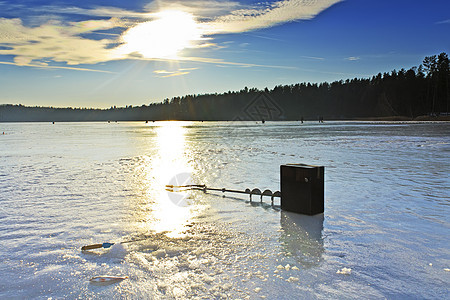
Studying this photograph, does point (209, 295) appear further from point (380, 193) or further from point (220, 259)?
point (380, 193)

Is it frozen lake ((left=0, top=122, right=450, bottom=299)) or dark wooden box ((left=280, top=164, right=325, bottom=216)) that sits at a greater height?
dark wooden box ((left=280, top=164, right=325, bottom=216))

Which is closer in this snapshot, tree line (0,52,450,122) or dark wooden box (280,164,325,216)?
dark wooden box (280,164,325,216)

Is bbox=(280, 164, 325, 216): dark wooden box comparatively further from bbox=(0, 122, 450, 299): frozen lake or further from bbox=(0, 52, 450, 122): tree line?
bbox=(0, 52, 450, 122): tree line

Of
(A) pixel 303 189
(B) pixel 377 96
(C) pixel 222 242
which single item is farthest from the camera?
(B) pixel 377 96

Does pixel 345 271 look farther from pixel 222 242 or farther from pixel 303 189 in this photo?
pixel 303 189

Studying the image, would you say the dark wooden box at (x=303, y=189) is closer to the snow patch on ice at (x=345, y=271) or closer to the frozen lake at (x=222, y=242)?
the frozen lake at (x=222, y=242)

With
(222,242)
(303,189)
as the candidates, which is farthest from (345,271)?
(303,189)

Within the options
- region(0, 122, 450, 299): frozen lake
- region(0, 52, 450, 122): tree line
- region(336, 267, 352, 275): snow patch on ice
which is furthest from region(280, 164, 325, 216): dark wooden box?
region(0, 52, 450, 122): tree line

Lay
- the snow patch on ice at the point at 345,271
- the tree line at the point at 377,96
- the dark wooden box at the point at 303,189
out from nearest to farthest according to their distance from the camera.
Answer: the snow patch on ice at the point at 345,271
the dark wooden box at the point at 303,189
the tree line at the point at 377,96

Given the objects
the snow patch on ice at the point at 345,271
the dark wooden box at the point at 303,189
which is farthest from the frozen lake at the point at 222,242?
the dark wooden box at the point at 303,189

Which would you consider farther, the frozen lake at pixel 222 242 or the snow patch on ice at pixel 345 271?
the snow patch on ice at pixel 345 271

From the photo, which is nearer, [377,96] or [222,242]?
[222,242]

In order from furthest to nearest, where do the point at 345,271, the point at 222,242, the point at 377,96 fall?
the point at 377,96 < the point at 222,242 < the point at 345,271

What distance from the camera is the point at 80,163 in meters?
14.9
